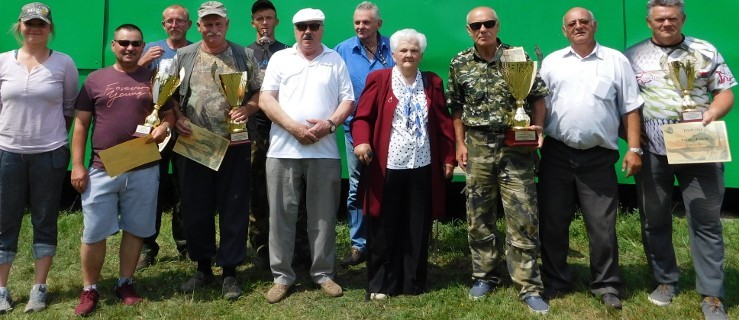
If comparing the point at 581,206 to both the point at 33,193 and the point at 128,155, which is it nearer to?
the point at 128,155

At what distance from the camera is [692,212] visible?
3.53 metres

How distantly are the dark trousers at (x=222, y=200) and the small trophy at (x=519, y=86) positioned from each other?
1.54 m

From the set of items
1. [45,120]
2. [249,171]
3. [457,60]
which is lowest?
[249,171]

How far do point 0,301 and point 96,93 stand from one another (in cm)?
131

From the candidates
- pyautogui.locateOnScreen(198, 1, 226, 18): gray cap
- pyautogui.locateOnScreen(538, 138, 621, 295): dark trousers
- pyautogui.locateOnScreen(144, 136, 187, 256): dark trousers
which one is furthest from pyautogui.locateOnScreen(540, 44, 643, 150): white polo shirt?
pyautogui.locateOnScreen(144, 136, 187, 256): dark trousers

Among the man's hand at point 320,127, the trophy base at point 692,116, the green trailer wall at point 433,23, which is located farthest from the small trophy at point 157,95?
the trophy base at point 692,116

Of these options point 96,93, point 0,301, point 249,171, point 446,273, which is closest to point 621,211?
point 446,273

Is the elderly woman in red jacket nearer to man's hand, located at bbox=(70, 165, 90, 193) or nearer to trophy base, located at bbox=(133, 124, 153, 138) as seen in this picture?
trophy base, located at bbox=(133, 124, 153, 138)

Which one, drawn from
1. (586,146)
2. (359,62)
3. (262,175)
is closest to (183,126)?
(262,175)

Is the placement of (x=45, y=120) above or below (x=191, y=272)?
above

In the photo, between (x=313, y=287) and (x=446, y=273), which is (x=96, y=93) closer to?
(x=313, y=287)

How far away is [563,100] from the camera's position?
11.6 feet

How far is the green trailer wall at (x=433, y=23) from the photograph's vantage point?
4.67m

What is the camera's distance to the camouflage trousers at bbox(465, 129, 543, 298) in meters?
3.59
